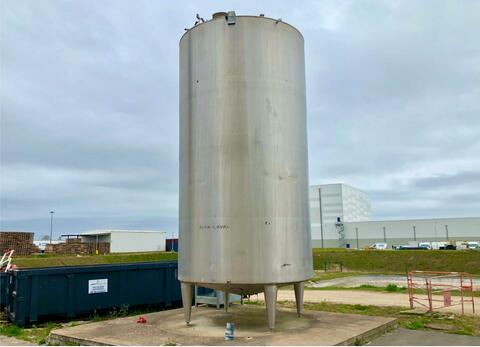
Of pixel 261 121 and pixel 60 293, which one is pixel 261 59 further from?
pixel 60 293

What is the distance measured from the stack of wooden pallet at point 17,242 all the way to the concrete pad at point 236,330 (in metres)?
31.5

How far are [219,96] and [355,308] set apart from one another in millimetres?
9025

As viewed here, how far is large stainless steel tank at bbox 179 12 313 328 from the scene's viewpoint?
827 cm

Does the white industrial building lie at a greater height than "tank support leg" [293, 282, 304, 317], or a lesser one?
greater

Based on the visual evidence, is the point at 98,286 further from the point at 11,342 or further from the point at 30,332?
the point at 11,342

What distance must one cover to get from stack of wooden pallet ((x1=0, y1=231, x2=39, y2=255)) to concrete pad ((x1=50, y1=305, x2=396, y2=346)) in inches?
1242

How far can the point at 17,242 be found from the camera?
38094 millimetres

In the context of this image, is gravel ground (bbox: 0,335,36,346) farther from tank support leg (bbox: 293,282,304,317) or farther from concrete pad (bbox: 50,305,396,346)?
tank support leg (bbox: 293,282,304,317)

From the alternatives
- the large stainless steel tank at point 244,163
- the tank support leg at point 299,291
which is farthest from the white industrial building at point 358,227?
the large stainless steel tank at point 244,163

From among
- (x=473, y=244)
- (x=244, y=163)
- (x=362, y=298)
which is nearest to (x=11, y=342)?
(x=244, y=163)

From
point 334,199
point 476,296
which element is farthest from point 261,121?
point 334,199

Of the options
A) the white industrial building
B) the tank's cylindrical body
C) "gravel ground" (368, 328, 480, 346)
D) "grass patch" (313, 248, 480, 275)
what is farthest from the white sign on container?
the white industrial building

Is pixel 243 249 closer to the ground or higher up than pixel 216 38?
closer to the ground

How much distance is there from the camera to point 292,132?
29.3 feet
